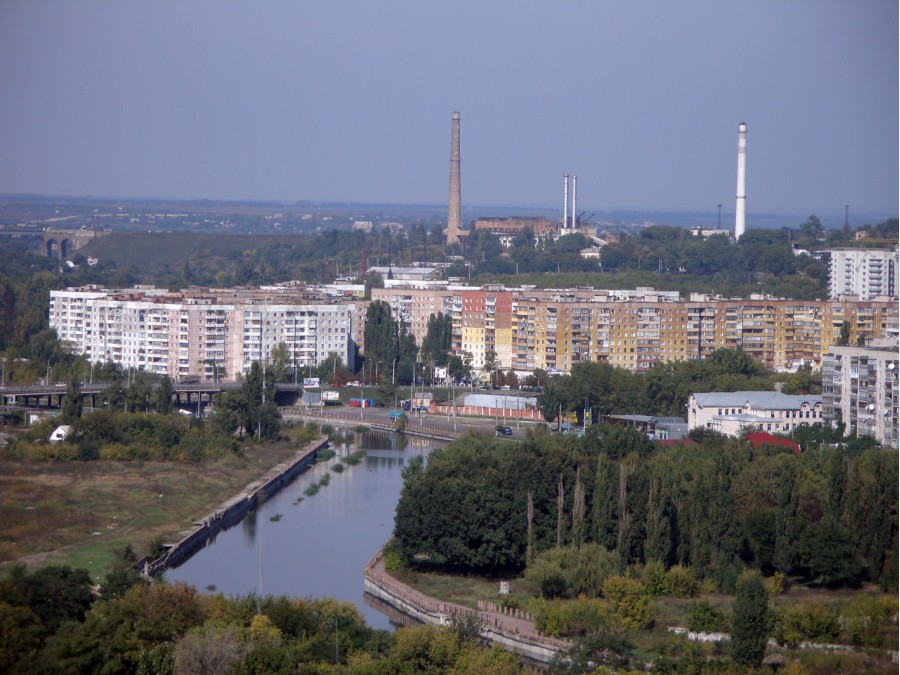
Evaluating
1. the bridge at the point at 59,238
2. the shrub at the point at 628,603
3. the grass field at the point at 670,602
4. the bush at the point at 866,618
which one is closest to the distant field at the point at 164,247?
the bridge at the point at 59,238

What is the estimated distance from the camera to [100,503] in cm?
1097

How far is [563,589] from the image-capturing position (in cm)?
878

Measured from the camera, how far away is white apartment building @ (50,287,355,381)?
19.6 metres

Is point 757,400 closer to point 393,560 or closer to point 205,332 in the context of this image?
point 393,560

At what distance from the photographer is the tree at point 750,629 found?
721cm

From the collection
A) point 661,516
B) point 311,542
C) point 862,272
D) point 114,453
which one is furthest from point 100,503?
point 862,272

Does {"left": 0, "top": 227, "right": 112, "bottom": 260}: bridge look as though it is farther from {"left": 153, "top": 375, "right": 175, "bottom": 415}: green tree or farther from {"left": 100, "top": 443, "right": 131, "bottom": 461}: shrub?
{"left": 100, "top": 443, "right": 131, "bottom": 461}: shrub

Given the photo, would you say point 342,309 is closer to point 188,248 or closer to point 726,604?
point 726,604

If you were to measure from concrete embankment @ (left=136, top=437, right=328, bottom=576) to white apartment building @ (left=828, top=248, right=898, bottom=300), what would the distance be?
37.8 feet

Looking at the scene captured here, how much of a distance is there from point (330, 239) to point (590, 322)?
2233 centimetres

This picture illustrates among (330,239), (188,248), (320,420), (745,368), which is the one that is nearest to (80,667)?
(320,420)

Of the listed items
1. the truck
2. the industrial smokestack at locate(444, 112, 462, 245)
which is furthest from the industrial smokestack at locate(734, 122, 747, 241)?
the truck

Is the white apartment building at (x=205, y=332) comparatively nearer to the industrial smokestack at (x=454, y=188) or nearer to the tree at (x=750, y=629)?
the tree at (x=750, y=629)

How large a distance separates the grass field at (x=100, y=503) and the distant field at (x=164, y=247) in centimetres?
2641
